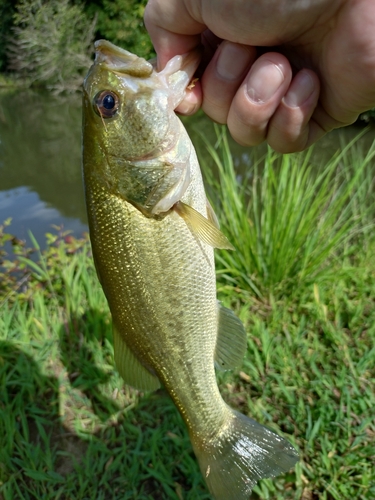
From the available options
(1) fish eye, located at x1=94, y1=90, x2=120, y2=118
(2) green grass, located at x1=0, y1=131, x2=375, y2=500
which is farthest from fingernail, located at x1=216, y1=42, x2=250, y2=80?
(2) green grass, located at x1=0, y1=131, x2=375, y2=500

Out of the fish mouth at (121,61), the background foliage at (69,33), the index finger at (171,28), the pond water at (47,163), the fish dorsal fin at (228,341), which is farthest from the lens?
the background foliage at (69,33)

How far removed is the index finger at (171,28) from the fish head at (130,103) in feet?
0.67

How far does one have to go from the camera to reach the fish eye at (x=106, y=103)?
4.85ft

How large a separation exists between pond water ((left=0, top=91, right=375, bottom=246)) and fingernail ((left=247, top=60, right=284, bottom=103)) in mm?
3736

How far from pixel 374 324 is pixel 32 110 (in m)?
25.5

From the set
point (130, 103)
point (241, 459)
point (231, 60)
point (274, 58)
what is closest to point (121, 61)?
point (130, 103)

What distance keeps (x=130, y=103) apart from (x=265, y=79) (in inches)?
22.8

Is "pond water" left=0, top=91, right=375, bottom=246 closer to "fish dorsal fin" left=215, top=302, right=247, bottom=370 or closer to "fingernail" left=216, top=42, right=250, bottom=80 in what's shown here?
"fingernail" left=216, top=42, right=250, bottom=80

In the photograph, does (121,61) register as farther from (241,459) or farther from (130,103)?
(241,459)

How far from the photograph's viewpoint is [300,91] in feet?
5.65

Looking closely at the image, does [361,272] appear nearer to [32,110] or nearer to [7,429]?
[7,429]

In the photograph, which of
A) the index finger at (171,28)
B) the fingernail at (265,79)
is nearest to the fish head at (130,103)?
the index finger at (171,28)

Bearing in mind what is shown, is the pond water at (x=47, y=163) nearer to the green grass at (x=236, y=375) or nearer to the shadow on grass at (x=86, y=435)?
the green grass at (x=236, y=375)

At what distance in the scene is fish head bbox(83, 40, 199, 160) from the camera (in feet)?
4.83
